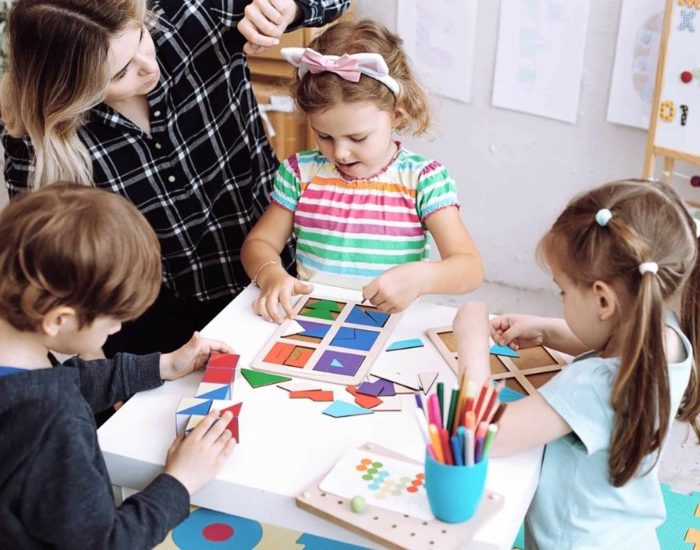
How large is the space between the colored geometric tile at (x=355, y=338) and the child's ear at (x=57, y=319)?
448 millimetres

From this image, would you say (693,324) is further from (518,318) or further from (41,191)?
(41,191)

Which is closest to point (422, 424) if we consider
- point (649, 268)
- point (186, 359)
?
point (649, 268)

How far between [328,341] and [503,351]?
0.27m

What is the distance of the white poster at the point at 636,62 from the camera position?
2.54 metres

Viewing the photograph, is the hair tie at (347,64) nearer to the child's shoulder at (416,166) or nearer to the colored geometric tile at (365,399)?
the child's shoulder at (416,166)

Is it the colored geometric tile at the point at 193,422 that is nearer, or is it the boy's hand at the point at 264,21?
the colored geometric tile at the point at 193,422

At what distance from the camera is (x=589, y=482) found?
3.71 feet

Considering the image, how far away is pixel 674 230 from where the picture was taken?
1.08m

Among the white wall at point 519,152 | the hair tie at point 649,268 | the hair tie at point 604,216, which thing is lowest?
the white wall at point 519,152

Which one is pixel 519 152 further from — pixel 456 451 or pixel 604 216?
pixel 456 451

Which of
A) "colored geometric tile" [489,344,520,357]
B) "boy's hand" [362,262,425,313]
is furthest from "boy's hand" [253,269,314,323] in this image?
"colored geometric tile" [489,344,520,357]

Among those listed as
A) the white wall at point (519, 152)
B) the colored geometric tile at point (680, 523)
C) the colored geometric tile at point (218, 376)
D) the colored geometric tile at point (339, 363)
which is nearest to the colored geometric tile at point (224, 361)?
the colored geometric tile at point (218, 376)

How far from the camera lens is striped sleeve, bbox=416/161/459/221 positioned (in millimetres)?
1570

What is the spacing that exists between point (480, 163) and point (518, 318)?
5.79ft
